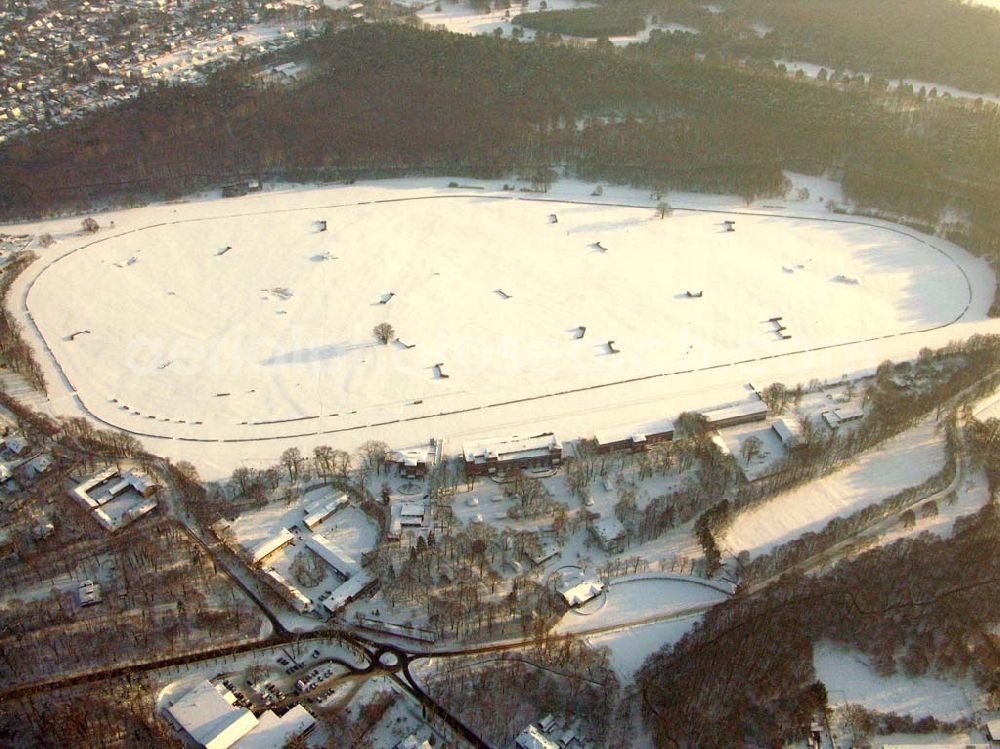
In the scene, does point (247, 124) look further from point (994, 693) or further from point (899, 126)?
point (994, 693)

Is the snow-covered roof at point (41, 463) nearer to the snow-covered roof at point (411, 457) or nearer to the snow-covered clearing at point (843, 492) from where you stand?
the snow-covered roof at point (411, 457)

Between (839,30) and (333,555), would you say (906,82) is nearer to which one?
(839,30)

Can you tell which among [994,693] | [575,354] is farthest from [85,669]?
[994,693]

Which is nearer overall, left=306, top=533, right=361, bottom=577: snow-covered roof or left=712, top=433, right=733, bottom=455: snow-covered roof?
left=306, top=533, right=361, bottom=577: snow-covered roof

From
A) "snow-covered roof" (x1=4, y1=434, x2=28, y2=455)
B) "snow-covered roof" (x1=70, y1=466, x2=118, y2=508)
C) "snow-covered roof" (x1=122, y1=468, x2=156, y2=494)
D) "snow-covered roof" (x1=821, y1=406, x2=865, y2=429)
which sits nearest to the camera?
"snow-covered roof" (x1=70, y1=466, x2=118, y2=508)

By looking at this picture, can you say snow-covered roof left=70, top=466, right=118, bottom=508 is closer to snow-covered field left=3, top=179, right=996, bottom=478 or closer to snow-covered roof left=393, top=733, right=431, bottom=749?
snow-covered field left=3, top=179, right=996, bottom=478

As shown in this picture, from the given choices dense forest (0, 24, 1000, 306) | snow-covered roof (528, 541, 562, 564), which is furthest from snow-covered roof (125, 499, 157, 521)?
dense forest (0, 24, 1000, 306)

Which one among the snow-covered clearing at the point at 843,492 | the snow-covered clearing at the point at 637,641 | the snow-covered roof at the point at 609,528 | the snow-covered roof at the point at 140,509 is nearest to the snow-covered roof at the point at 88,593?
the snow-covered roof at the point at 140,509
